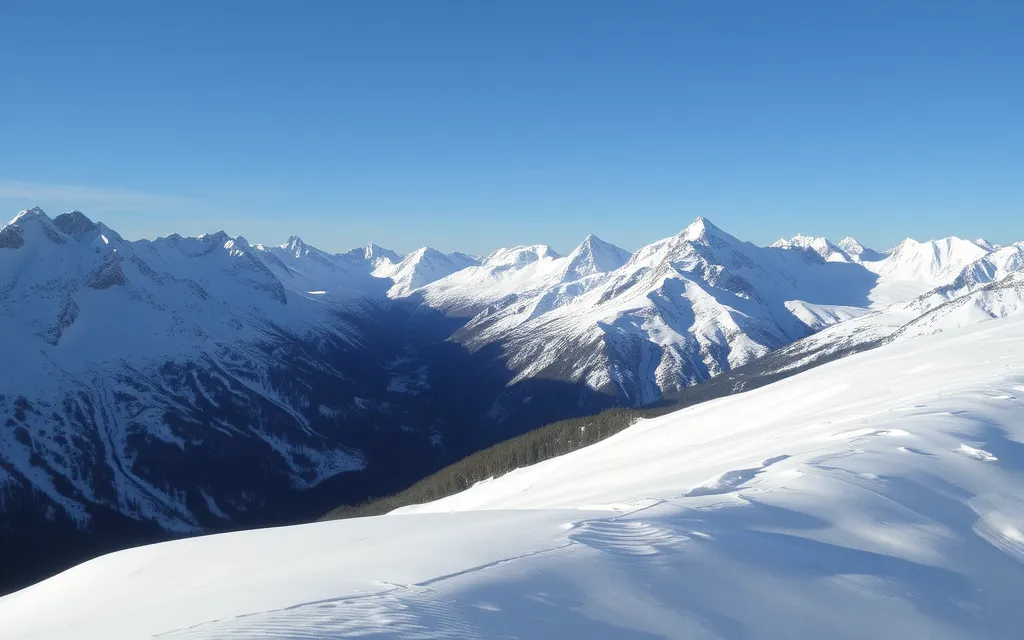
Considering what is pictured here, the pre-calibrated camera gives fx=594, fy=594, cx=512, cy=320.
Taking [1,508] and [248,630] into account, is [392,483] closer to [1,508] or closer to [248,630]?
[1,508]

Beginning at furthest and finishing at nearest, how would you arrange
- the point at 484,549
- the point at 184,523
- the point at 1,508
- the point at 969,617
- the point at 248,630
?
the point at 184,523 < the point at 1,508 < the point at 484,549 < the point at 969,617 < the point at 248,630

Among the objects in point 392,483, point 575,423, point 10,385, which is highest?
point 10,385

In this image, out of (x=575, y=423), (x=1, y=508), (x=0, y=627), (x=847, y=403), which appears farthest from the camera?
(x=1, y=508)

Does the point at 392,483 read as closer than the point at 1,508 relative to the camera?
No

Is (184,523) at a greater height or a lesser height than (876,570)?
lesser

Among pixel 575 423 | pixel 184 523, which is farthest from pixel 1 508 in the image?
pixel 575 423

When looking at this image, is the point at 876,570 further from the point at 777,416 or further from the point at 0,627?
the point at 777,416
